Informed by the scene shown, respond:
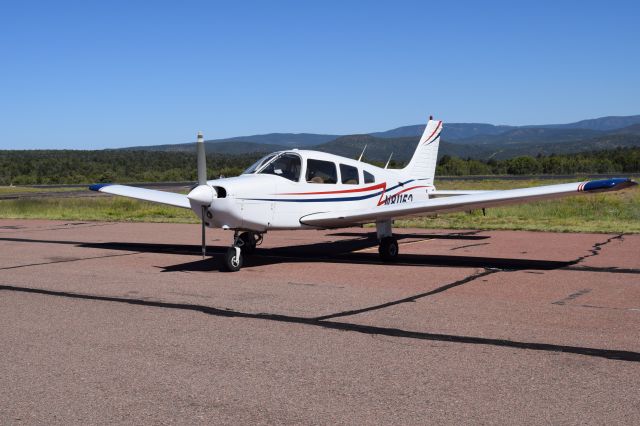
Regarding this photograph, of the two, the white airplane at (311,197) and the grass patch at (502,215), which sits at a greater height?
the white airplane at (311,197)

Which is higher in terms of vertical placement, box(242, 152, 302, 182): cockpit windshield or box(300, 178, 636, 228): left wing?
box(242, 152, 302, 182): cockpit windshield

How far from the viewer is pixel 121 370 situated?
6.10m

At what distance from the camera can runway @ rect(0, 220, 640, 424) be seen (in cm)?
512

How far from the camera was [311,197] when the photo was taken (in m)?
13.4

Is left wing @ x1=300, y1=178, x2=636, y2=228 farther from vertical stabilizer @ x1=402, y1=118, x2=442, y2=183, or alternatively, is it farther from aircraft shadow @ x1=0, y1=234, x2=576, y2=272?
vertical stabilizer @ x1=402, y1=118, x2=442, y2=183

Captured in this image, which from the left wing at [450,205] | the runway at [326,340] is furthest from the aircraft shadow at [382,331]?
the left wing at [450,205]

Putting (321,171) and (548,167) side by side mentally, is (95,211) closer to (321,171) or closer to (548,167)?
(321,171)

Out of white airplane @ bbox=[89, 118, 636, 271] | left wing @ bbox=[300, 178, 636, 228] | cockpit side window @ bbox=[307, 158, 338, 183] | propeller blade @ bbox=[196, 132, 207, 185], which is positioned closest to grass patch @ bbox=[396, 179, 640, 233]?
white airplane @ bbox=[89, 118, 636, 271]

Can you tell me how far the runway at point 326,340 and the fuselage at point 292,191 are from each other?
38.6 inches

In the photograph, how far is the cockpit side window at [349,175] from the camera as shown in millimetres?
14245

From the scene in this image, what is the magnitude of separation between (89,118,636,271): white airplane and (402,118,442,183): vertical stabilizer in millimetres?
1629

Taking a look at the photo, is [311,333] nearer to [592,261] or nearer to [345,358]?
[345,358]

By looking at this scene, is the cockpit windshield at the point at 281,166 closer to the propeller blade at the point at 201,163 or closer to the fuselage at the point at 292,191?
Answer: the fuselage at the point at 292,191

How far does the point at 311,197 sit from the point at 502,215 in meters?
12.3
